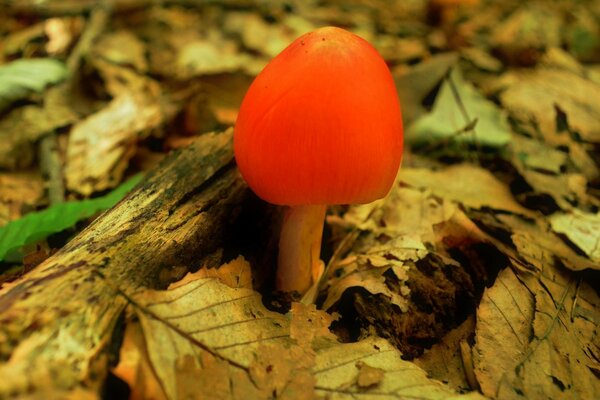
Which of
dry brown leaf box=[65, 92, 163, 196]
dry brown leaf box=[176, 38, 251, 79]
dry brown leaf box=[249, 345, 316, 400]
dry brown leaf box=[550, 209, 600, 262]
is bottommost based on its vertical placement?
dry brown leaf box=[550, 209, 600, 262]

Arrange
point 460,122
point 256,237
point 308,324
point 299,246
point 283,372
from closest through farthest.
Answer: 1. point 283,372
2. point 308,324
3. point 299,246
4. point 256,237
5. point 460,122

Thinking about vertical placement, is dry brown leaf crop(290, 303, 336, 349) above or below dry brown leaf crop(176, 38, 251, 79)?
below

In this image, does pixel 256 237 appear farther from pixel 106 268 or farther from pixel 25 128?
pixel 25 128

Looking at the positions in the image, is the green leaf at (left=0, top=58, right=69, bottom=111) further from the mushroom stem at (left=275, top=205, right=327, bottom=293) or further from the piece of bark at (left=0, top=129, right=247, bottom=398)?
the mushroom stem at (left=275, top=205, right=327, bottom=293)

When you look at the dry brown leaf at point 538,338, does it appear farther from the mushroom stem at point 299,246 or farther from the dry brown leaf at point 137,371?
the dry brown leaf at point 137,371

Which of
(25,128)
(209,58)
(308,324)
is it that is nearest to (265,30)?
(209,58)

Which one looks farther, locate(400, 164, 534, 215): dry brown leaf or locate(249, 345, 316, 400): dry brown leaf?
locate(400, 164, 534, 215): dry brown leaf

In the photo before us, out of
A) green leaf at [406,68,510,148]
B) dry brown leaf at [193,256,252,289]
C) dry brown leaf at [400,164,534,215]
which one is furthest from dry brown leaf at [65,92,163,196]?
green leaf at [406,68,510,148]
